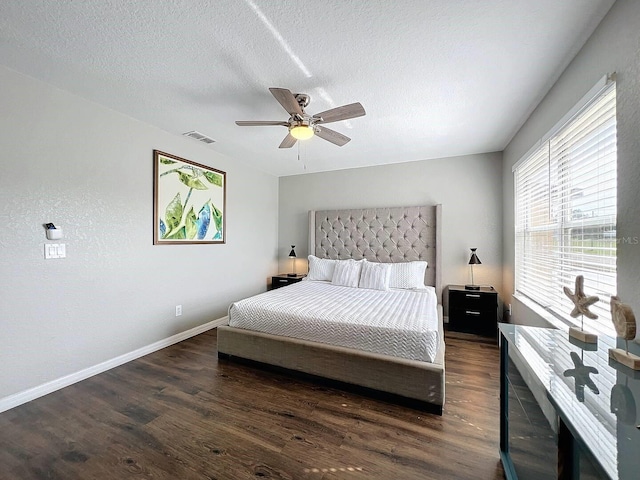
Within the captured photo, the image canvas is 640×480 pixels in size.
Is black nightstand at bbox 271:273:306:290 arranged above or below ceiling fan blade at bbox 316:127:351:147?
below

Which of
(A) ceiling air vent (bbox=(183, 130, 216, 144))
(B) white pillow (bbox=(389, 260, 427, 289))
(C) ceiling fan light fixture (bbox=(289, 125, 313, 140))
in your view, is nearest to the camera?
(C) ceiling fan light fixture (bbox=(289, 125, 313, 140))

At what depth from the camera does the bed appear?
202cm

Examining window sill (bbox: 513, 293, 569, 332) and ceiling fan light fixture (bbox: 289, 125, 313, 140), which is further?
ceiling fan light fixture (bbox: 289, 125, 313, 140)

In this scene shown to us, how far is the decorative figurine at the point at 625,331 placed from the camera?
100 centimetres

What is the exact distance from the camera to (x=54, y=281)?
227 centimetres

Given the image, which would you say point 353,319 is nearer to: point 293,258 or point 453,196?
point 453,196

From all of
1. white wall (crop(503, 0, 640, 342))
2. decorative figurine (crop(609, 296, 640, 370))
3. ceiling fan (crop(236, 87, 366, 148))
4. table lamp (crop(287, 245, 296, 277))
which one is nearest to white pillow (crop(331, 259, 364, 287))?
table lamp (crop(287, 245, 296, 277))

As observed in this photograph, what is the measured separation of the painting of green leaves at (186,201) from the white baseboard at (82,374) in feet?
3.89

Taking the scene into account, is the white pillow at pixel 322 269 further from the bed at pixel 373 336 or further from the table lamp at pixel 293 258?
the table lamp at pixel 293 258

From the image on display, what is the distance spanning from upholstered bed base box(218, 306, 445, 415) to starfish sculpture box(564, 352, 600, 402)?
973mm

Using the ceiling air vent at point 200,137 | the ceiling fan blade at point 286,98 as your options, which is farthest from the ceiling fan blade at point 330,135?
the ceiling air vent at point 200,137

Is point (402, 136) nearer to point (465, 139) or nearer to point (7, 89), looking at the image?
point (465, 139)

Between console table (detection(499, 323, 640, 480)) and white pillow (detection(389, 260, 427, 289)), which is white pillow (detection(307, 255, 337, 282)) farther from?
console table (detection(499, 323, 640, 480))

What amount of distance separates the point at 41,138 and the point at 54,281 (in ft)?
3.91
